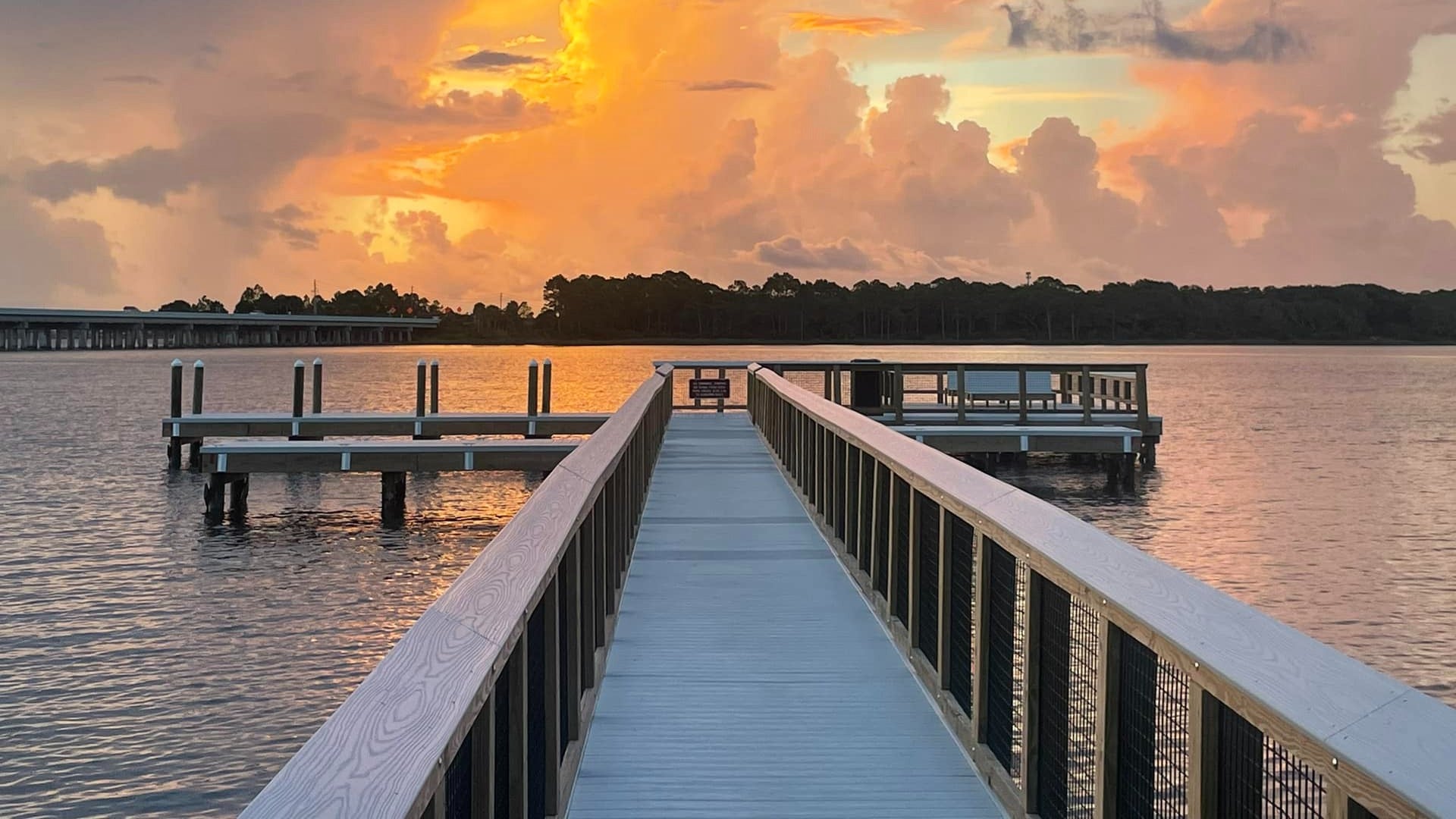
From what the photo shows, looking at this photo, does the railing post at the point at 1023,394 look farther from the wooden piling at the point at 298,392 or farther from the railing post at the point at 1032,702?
the railing post at the point at 1032,702

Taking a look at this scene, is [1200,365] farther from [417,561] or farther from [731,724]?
[731,724]

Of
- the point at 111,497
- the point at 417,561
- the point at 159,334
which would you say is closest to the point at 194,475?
the point at 111,497

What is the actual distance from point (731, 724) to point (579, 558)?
890 millimetres

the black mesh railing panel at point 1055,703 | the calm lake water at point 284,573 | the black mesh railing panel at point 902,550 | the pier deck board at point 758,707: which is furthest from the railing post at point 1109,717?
the calm lake water at point 284,573

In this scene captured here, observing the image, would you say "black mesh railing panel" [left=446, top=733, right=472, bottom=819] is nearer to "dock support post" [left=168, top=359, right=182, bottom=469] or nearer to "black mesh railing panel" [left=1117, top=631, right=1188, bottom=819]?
"black mesh railing panel" [left=1117, top=631, right=1188, bottom=819]

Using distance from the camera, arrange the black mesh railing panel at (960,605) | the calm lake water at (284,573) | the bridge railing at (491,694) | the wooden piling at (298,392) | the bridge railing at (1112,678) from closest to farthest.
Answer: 1. the bridge railing at (491,694)
2. the bridge railing at (1112,678)
3. the black mesh railing panel at (960,605)
4. the calm lake water at (284,573)
5. the wooden piling at (298,392)

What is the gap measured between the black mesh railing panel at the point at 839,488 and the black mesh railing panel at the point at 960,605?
3.53m

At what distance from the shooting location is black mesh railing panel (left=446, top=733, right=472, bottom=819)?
2.59 metres

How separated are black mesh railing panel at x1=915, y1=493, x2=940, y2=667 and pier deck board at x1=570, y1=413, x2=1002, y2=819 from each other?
0.62ft

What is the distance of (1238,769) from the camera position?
8.71 ft

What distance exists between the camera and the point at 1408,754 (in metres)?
1.84

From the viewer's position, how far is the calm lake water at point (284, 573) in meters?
9.49

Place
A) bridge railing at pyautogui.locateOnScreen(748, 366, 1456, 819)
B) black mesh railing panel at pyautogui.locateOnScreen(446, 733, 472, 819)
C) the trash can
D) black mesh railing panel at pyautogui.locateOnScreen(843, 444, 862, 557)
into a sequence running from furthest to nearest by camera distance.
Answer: the trash can
black mesh railing panel at pyautogui.locateOnScreen(843, 444, 862, 557)
black mesh railing panel at pyautogui.locateOnScreen(446, 733, 472, 819)
bridge railing at pyautogui.locateOnScreen(748, 366, 1456, 819)

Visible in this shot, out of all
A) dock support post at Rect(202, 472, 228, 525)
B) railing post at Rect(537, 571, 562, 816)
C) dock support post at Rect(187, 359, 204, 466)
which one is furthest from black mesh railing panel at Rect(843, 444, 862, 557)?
dock support post at Rect(187, 359, 204, 466)
